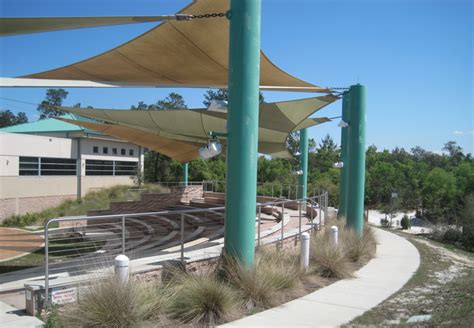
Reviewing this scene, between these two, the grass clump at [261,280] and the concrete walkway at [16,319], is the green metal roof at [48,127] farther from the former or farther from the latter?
the concrete walkway at [16,319]

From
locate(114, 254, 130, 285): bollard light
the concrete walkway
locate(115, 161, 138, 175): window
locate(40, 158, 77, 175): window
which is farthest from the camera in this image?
locate(115, 161, 138, 175): window

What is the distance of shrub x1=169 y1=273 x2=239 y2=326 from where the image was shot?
602 centimetres

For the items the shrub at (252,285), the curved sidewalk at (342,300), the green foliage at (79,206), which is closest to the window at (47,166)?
the green foliage at (79,206)

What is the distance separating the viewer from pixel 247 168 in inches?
299

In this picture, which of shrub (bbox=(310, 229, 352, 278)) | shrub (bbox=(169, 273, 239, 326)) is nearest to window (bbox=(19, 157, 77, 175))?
shrub (bbox=(310, 229, 352, 278))

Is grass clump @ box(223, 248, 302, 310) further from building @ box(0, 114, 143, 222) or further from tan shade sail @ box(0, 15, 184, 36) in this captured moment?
building @ box(0, 114, 143, 222)

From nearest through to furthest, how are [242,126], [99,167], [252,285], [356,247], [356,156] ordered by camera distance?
1. [252,285]
2. [242,126]
3. [356,247]
4. [356,156]
5. [99,167]

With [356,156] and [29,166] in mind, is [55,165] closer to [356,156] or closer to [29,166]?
[29,166]

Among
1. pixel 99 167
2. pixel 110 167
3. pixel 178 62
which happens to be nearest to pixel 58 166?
pixel 99 167

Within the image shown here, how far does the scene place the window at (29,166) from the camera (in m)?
30.3

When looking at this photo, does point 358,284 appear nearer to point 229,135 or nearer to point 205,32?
point 229,135

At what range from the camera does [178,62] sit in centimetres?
1043

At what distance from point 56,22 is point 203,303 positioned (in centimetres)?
515

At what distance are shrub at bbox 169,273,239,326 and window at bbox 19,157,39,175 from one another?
1088 inches
